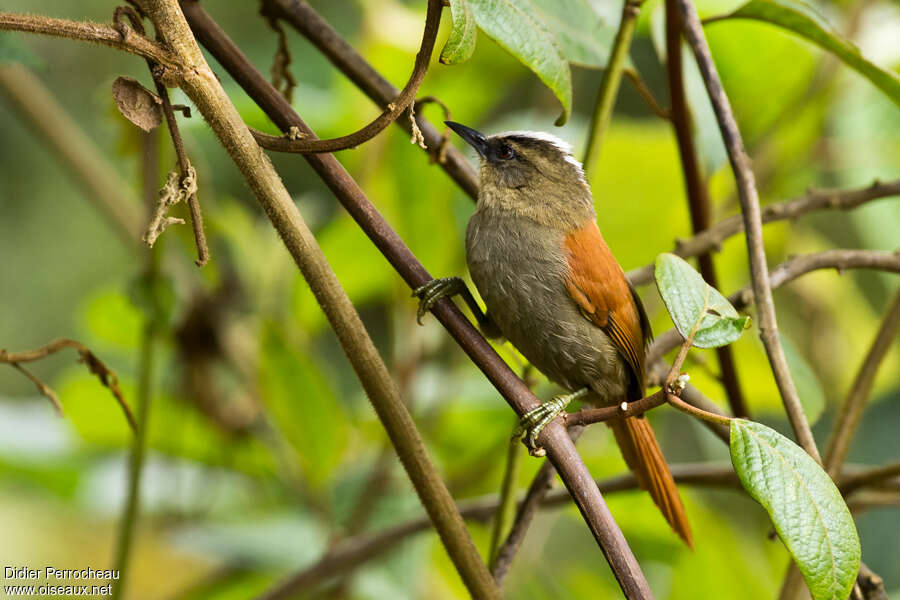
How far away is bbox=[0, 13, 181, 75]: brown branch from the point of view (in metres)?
0.93

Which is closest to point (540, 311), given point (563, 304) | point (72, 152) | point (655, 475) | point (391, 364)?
point (563, 304)

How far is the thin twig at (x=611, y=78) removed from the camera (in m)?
1.50

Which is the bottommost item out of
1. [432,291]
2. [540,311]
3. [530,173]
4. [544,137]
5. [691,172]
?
[432,291]

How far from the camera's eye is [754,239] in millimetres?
1266

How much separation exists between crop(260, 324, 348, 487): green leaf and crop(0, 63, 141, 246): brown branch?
48cm

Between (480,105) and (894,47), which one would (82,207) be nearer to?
(480,105)

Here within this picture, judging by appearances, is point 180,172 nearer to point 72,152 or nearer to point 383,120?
point 383,120

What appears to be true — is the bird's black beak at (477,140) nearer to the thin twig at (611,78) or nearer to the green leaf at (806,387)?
the thin twig at (611,78)

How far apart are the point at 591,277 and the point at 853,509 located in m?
0.64

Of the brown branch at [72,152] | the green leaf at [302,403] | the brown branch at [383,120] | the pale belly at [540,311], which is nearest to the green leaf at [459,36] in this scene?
the brown branch at [383,120]

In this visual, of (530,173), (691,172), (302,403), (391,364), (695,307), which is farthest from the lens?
(391,364)

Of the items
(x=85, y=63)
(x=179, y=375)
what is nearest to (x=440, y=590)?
(x=179, y=375)

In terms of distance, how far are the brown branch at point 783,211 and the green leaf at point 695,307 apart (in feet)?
1.71

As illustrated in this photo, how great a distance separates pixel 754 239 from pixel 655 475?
1.67 ft
